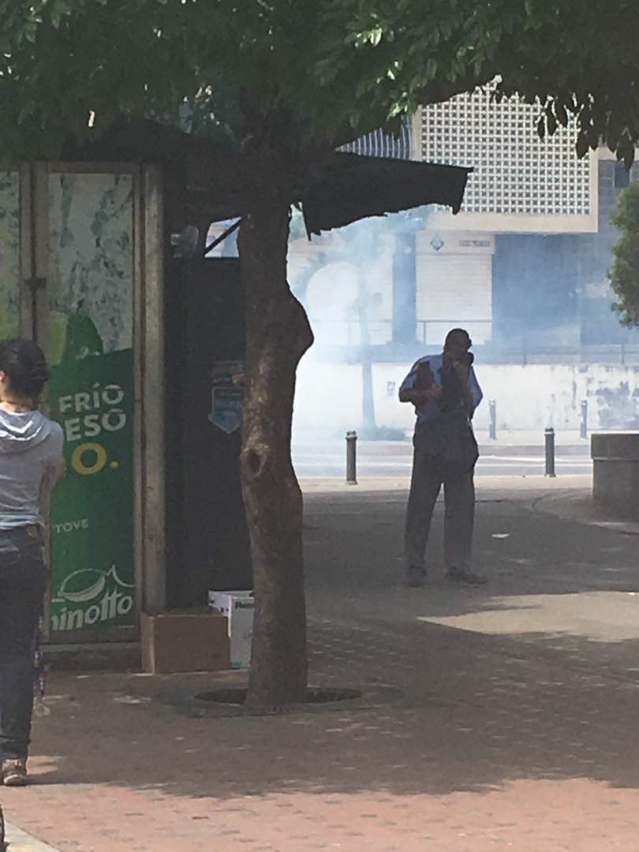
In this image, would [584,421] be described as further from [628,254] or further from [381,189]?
[381,189]

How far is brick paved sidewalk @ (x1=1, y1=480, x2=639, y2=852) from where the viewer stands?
7.66 metres

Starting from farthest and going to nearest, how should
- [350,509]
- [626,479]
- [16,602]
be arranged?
[350,509], [626,479], [16,602]

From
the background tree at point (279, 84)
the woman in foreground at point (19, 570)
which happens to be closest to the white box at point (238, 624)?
the background tree at point (279, 84)

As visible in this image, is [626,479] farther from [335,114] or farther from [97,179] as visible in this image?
[335,114]

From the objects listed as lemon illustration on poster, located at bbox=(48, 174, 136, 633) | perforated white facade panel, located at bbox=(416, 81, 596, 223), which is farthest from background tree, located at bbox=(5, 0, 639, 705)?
perforated white facade panel, located at bbox=(416, 81, 596, 223)

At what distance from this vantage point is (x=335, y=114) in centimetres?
881

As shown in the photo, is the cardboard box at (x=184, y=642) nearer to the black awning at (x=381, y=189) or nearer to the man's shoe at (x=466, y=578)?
the black awning at (x=381, y=189)

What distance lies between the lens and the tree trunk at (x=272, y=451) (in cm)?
1042

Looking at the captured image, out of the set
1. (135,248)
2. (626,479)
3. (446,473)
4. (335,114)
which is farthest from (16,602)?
(626,479)

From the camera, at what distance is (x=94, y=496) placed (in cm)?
1180

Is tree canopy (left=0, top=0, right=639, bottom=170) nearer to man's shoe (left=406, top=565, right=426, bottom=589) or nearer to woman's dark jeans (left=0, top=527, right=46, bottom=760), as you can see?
woman's dark jeans (left=0, top=527, right=46, bottom=760)

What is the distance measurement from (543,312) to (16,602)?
6449 centimetres

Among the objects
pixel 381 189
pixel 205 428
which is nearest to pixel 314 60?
pixel 205 428

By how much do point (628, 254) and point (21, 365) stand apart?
70.0 feet
